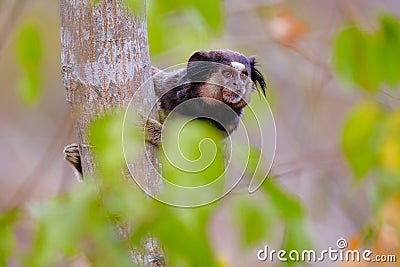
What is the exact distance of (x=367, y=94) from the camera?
1.62 m

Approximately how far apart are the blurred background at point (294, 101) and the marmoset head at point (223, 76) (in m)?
0.12

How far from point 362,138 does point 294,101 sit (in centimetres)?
226

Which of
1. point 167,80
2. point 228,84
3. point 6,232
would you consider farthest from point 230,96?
point 6,232

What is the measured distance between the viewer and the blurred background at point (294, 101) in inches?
59.9

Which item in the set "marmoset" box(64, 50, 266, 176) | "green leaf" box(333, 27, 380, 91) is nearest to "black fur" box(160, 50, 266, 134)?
"marmoset" box(64, 50, 266, 176)

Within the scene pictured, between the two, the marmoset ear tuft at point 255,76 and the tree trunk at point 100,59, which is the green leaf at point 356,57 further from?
the tree trunk at point 100,59

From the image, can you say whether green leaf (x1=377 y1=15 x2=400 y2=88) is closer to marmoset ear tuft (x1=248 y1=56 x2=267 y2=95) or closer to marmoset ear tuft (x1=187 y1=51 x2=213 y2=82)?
marmoset ear tuft (x1=248 y1=56 x2=267 y2=95)

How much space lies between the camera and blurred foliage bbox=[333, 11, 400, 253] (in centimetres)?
147

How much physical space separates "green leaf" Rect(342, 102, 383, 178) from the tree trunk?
0.51 meters

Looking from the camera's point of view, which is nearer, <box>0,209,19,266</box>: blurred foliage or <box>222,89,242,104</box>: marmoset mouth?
<box>0,209,19,266</box>: blurred foliage

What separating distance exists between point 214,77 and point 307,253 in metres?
0.29

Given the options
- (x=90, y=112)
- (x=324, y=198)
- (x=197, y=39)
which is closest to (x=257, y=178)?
(x=90, y=112)

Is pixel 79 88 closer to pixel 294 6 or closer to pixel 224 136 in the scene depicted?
pixel 224 136

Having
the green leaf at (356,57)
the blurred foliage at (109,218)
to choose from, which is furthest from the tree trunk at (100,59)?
A: the green leaf at (356,57)
